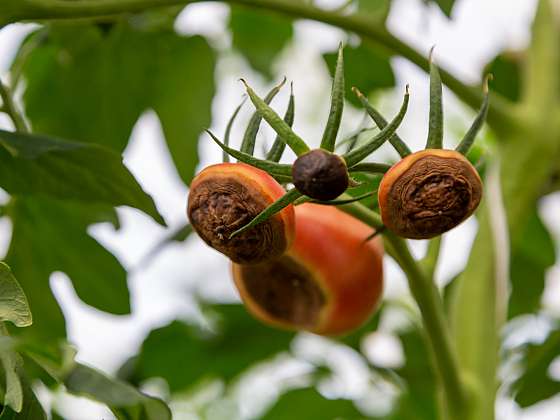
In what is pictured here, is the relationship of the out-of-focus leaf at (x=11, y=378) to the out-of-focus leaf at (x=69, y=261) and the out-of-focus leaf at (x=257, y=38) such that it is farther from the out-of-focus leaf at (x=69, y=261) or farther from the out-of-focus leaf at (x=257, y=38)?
the out-of-focus leaf at (x=257, y=38)

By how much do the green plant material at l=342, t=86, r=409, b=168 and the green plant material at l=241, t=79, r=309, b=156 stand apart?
24 millimetres

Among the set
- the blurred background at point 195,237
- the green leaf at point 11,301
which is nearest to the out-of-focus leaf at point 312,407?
the blurred background at point 195,237

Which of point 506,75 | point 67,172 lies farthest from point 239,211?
point 506,75

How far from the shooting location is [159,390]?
1403mm

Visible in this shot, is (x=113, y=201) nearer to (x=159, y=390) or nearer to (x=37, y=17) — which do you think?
(x=37, y=17)

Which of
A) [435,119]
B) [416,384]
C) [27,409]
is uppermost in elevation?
[435,119]

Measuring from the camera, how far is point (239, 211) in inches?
21.3

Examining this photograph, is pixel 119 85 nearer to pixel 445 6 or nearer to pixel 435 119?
pixel 445 6

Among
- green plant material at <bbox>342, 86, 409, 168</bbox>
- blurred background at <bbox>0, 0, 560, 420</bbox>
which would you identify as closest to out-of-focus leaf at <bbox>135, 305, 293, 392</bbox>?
blurred background at <bbox>0, 0, 560, 420</bbox>

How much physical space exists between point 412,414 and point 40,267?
19.3 inches

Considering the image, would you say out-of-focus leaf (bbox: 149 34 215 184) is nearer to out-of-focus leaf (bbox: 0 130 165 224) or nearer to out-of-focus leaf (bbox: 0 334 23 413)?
out-of-focus leaf (bbox: 0 130 165 224)

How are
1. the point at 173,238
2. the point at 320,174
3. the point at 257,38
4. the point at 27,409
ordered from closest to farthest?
the point at 320,174, the point at 27,409, the point at 173,238, the point at 257,38

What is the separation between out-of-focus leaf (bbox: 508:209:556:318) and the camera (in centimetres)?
119

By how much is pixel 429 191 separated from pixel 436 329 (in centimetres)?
27
